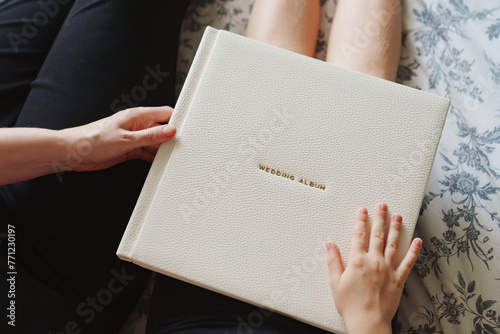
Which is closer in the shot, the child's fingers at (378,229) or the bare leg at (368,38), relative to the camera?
the child's fingers at (378,229)

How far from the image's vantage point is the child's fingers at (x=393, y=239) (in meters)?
0.55

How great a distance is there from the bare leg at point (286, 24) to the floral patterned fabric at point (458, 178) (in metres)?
0.22

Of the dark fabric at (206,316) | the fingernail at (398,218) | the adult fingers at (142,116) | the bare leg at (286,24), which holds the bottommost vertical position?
the dark fabric at (206,316)

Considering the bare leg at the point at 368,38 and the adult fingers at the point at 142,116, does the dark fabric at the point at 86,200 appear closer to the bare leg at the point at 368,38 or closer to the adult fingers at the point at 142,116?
the adult fingers at the point at 142,116

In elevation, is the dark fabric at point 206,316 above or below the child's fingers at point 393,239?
below

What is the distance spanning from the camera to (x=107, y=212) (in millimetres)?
676

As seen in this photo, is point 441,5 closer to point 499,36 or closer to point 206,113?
point 499,36

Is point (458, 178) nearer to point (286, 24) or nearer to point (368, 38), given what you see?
point (368, 38)

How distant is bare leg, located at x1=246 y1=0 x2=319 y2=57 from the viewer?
739 millimetres

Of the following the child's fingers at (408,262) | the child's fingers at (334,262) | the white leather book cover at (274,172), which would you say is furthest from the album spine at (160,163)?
the child's fingers at (408,262)

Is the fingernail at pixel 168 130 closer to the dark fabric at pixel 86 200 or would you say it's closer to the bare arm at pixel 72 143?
the bare arm at pixel 72 143

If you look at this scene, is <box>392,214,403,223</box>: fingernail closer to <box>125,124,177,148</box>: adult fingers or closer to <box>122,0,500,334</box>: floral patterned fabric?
<box>122,0,500,334</box>: floral patterned fabric

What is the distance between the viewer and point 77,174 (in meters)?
0.67

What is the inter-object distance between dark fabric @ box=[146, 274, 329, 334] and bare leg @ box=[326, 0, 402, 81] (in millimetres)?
468
